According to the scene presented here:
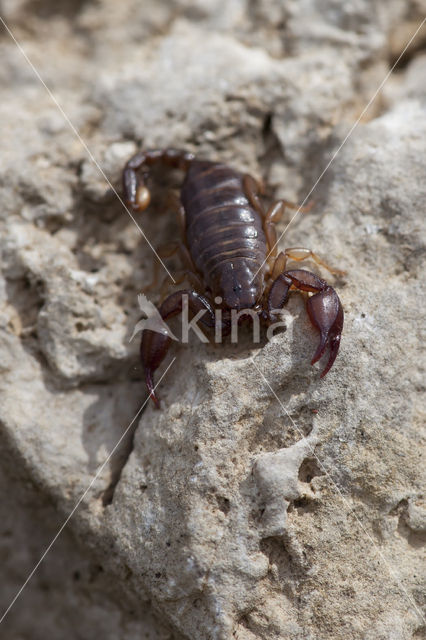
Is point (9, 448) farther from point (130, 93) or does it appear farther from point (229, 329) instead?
point (130, 93)

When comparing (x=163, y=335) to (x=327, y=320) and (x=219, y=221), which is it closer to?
(x=219, y=221)

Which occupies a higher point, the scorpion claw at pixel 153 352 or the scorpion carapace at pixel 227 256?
the scorpion carapace at pixel 227 256

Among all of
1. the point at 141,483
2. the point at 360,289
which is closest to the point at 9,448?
the point at 141,483

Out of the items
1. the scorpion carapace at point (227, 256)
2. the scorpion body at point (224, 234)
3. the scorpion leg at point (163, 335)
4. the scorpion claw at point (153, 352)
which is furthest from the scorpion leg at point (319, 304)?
the scorpion claw at point (153, 352)

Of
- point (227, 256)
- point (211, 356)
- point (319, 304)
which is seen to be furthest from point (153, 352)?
point (319, 304)

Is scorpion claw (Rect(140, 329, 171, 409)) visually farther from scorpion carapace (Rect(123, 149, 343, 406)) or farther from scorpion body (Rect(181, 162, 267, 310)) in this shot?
scorpion body (Rect(181, 162, 267, 310))

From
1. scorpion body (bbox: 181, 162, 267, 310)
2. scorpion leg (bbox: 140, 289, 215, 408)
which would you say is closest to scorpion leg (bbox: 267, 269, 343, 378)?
scorpion body (bbox: 181, 162, 267, 310)

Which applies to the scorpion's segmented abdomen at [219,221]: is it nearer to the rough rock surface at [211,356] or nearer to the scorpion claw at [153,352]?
the rough rock surface at [211,356]
